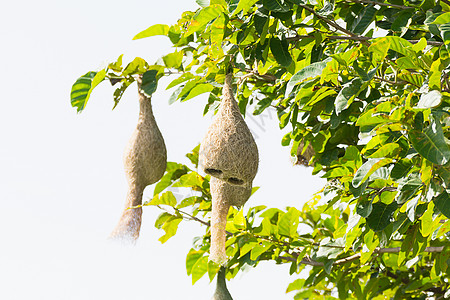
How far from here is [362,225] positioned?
88.9 inches

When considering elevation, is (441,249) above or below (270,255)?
below

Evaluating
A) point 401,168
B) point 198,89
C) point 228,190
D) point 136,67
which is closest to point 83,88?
point 136,67

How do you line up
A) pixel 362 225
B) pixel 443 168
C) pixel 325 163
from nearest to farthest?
pixel 443 168, pixel 362 225, pixel 325 163

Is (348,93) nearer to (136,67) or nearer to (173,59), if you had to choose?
(173,59)

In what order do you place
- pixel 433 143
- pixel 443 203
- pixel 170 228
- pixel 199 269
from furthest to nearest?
pixel 199 269, pixel 170 228, pixel 443 203, pixel 433 143

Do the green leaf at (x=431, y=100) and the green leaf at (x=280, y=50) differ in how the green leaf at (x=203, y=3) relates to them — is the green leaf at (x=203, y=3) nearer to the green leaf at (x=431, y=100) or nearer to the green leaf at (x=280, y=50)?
the green leaf at (x=280, y=50)

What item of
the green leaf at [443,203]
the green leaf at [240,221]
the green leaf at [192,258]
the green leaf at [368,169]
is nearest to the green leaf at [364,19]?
the green leaf at [368,169]

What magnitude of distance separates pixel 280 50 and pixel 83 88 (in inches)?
29.2

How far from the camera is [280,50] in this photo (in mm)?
1991

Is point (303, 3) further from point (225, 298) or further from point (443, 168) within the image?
point (225, 298)

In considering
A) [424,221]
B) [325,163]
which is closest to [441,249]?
[325,163]

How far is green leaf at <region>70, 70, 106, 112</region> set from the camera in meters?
2.02

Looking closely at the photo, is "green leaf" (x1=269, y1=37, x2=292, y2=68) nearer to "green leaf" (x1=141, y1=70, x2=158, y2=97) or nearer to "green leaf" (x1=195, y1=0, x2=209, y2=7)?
"green leaf" (x1=195, y1=0, x2=209, y2=7)

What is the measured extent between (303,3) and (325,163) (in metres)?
1.04
